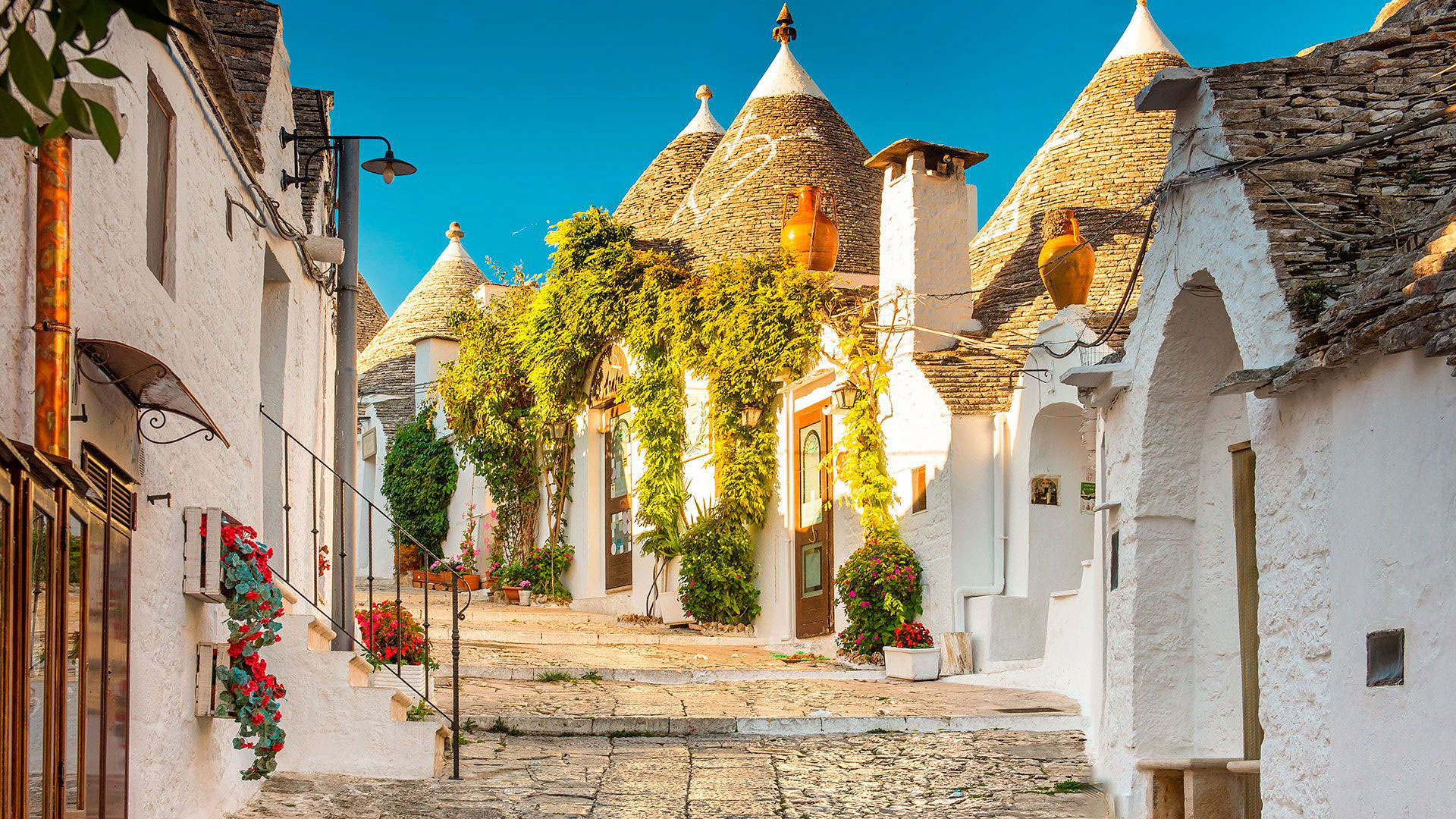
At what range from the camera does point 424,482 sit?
85.7ft

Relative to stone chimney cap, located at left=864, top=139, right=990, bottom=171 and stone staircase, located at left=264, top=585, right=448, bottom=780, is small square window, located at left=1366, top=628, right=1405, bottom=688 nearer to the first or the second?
stone staircase, located at left=264, top=585, right=448, bottom=780

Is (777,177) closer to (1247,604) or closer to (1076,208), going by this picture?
(1076,208)

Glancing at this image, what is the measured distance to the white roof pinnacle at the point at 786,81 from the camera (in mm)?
21484

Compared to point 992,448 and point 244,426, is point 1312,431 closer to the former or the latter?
point 244,426

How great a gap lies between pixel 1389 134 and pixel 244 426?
19.6 feet

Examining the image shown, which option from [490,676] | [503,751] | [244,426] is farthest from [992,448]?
[244,426]

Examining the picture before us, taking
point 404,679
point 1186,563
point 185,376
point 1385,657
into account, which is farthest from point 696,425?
point 1385,657

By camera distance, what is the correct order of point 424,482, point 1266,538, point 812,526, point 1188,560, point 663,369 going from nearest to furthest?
point 1266,538, point 1188,560, point 812,526, point 663,369, point 424,482

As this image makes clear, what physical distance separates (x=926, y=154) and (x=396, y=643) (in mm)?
7954

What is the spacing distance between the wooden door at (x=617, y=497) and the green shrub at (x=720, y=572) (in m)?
2.58

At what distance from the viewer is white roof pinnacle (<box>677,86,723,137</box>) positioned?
971 inches

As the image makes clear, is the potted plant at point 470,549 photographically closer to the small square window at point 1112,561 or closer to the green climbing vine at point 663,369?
the green climbing vine at point 663,369

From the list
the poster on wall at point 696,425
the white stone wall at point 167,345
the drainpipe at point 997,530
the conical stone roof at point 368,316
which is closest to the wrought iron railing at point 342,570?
the white stone wall at point 167,345

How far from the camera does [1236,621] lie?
24.2 ft
